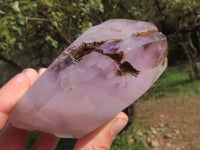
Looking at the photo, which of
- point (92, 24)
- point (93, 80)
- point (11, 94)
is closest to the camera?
point (93, 80)

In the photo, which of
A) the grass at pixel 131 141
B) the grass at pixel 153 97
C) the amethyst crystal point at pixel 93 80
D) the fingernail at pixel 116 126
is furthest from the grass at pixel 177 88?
the amethyst crystal point at pixel 93 80

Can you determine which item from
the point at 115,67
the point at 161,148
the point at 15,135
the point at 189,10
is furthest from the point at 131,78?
the point at 189,10

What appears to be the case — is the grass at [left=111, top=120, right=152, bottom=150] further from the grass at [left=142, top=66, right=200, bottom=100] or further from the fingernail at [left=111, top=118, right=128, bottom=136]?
the fingernail at [left=111, top=118, right=128, bottom=136]

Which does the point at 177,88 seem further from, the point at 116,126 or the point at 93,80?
the point at 93,80

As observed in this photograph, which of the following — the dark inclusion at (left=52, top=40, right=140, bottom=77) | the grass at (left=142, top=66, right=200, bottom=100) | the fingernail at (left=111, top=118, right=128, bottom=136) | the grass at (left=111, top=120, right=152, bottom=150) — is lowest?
the grass at (left=142, top=66, right=200, bottom=100)

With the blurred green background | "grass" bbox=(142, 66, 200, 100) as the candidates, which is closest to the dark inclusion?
the blurred green background

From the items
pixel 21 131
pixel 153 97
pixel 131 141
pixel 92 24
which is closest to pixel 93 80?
pixel 21 131

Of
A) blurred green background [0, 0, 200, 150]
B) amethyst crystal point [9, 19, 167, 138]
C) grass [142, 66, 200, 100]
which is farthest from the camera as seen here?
grass [142, 66, 200, 100]

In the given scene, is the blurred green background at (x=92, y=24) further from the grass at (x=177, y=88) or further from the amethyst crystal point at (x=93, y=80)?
the amethyst crystal point at (x=93, y=80)
